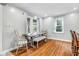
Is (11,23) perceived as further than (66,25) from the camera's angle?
No

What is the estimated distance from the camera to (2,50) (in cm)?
195

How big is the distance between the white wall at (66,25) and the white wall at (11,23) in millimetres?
719

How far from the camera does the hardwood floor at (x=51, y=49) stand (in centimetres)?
214

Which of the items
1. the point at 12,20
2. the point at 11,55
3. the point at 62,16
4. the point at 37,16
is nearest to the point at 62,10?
the point at 62,16

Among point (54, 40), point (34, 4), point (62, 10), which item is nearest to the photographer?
point (34, 4)

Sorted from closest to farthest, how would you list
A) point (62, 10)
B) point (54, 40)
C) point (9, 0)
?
1. point (9, 0)
2. point (62, 10)
3. point (54, 40)

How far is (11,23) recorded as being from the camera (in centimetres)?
204

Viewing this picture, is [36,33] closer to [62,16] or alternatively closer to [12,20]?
[12,20]

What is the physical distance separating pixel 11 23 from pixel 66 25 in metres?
1.55

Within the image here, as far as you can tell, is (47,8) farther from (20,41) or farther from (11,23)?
(20,41)

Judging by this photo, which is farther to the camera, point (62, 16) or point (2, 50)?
point (62, 16)

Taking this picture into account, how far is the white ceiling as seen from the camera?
201 cm

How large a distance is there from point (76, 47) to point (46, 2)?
1.55 metres

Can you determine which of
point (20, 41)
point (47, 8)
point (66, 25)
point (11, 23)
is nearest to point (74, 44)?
point (66, 25)
